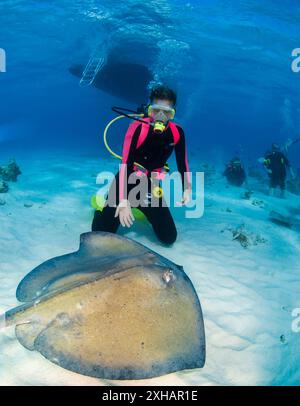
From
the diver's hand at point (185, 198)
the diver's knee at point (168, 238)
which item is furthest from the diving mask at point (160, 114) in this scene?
the diver's knee at point (168, 238)

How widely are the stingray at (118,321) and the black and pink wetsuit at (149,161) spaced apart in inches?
83.3

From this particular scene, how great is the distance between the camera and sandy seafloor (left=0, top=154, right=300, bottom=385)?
10.4ft

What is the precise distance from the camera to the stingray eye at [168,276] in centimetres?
320

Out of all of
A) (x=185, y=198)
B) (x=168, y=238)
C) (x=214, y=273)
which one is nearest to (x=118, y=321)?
(x=214, y=273)

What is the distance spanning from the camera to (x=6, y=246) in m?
5.73

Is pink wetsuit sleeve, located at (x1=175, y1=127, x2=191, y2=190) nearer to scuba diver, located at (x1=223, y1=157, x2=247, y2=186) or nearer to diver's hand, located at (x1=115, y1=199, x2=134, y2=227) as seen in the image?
diver's hand, located at (x1=115, y1=199, x2=134, y2=227)

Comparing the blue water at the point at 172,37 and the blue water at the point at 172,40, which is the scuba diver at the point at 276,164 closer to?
the blue water at the point at 172,40

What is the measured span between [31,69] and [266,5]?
2713 cm

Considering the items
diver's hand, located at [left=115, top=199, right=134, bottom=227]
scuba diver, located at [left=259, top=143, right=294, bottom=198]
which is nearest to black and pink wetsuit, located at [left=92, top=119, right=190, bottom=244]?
diver's hand, located at [left=115, top=199, right=134, bottom=227]

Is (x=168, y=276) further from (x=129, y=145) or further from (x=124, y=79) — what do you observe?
(x=124, y=79)

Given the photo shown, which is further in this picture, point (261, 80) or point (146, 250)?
point (261, 80)
